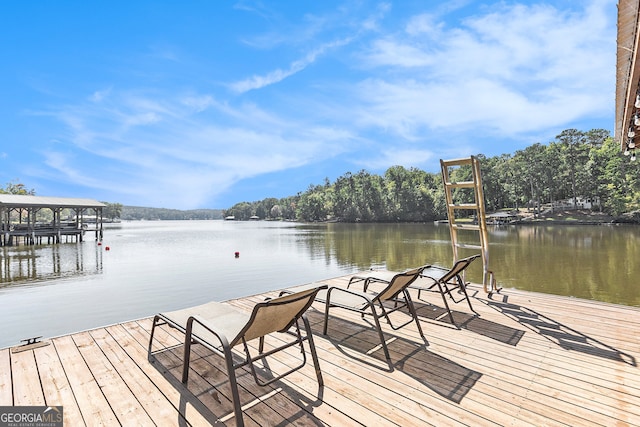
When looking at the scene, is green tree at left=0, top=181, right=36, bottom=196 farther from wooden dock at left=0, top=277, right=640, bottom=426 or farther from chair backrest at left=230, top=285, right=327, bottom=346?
chair backrest at left=230, top=285, right=327, bottom=346

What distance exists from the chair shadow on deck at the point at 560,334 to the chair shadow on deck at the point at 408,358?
3.97 ft

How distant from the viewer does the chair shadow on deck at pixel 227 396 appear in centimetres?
184

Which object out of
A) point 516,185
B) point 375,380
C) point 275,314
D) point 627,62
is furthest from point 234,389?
point 516,185

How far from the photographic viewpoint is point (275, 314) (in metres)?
2.00

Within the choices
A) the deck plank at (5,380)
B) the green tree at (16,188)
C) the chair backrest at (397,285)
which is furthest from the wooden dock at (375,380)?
the green tree at (16,188)

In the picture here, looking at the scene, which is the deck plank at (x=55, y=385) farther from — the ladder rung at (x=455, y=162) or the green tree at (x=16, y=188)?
the green tree at (x=16, y=188)

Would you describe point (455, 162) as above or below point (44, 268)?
above

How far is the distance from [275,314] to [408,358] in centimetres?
129

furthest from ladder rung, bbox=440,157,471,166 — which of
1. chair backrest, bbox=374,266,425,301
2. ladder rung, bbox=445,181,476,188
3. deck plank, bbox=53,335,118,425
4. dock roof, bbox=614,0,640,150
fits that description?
deck plank, bbox=53,335,118,425

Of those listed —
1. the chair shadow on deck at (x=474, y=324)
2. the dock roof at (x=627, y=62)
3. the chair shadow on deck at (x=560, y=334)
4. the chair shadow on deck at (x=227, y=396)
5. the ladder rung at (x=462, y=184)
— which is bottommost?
the chair shadow on deck at (x=560, y=334)

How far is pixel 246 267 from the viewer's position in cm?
1305

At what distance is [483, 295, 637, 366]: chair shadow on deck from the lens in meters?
2.57

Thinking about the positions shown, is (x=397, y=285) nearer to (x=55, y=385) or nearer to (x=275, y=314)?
(x=275, y=314)

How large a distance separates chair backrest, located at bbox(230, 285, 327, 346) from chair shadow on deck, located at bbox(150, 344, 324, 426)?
1.34ft
